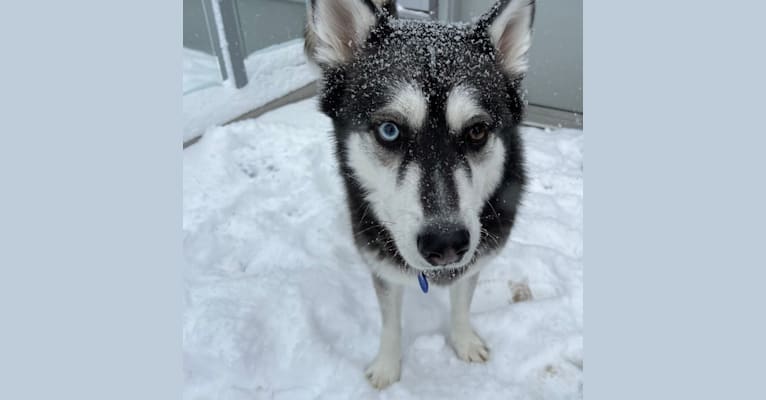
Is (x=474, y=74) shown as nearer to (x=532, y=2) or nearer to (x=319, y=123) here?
(x=532, y=2)

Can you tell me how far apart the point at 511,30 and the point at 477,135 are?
1.98 ft

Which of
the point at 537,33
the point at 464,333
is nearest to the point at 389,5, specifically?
the point at 537,33

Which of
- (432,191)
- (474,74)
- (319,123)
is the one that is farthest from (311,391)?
(319,123)

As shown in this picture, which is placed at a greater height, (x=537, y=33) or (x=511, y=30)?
(x=511, y=30)

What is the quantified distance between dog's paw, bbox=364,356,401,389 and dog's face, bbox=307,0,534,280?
0.63 m

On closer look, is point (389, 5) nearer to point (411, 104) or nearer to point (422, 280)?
point (411, 104)

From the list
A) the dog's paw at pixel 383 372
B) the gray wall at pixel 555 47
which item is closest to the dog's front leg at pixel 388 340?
the dog's paw at pixel 383 372

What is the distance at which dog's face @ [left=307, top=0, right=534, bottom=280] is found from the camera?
1.58 metres

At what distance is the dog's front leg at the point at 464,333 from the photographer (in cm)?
240

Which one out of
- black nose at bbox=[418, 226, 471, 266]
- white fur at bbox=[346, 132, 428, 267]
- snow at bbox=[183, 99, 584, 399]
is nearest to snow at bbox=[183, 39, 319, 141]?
snow at bbox=[183, 99, 584, 399]

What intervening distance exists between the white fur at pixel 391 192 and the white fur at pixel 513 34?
31.3 inches

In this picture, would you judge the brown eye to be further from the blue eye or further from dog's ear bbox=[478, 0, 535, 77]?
dog's ear bbox=[478, 0, 535, 77]

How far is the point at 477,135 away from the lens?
5.79 feet

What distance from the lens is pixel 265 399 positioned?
2.21m
